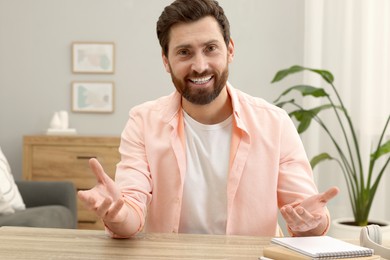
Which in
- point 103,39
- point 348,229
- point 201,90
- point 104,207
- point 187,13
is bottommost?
point 348,229

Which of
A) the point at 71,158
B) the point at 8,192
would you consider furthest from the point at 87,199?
the point at 71,158

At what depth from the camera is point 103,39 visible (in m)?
5.07

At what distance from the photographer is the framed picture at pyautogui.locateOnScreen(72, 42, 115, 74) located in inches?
199

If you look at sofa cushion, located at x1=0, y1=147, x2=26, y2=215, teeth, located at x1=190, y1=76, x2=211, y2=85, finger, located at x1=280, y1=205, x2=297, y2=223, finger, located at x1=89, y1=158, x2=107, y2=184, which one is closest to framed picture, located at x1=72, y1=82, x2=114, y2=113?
sofa cushion, located at x1=0, y1=147, x2=26, y2=215

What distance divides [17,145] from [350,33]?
2.66 metres

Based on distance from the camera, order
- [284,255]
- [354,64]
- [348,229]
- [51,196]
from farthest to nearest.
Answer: [354,64], [51,196], [348,229], [284,255]

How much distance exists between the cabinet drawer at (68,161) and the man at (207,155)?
2.49 meters

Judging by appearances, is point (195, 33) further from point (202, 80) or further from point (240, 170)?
point (240, 170)

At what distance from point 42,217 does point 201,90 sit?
1749 millimetres

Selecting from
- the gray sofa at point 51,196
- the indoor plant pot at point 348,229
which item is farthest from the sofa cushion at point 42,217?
the indoor plant pot at point 348,229

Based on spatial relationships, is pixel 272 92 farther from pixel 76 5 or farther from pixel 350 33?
pixel 76 5

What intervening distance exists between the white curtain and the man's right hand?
3069 mm

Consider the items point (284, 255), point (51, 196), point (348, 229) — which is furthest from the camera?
point (51, 196)

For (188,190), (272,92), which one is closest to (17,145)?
(272,92)
